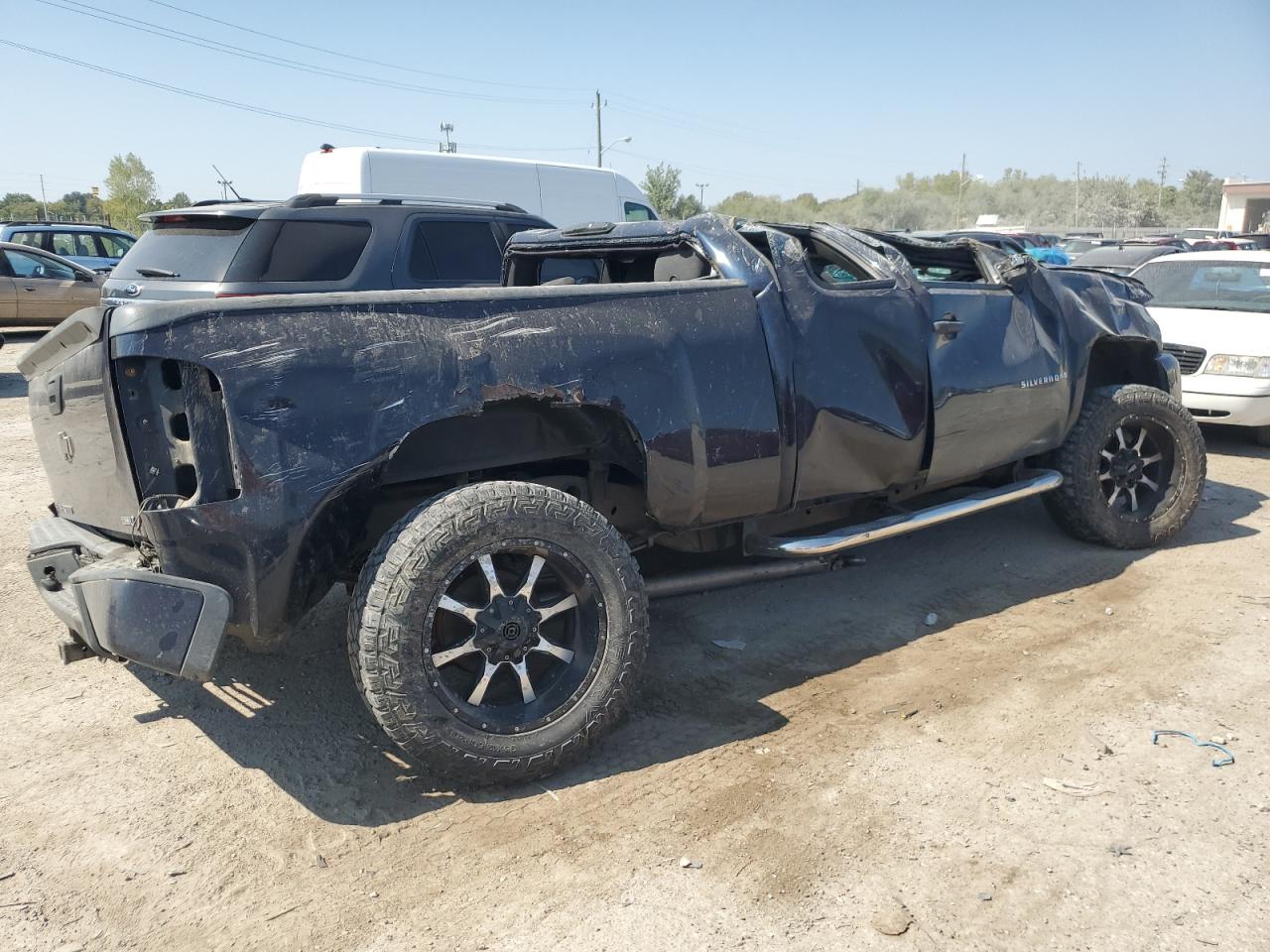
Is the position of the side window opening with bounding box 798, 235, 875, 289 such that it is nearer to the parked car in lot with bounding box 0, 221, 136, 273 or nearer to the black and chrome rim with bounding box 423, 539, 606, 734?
the black and chrome rim with bounding box 423, 539, 606, 734

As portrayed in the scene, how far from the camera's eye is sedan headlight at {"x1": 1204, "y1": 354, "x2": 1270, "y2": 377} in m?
7.55

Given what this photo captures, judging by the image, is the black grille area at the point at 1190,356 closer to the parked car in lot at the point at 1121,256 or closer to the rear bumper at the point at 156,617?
the rear bumper at the point at 156,617

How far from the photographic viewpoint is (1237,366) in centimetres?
762

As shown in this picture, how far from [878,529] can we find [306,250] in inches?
210

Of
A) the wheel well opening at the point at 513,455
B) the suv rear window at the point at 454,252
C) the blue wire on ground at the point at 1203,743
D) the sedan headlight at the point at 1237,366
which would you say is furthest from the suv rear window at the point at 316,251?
the sedan headlight at the point at 1237,366

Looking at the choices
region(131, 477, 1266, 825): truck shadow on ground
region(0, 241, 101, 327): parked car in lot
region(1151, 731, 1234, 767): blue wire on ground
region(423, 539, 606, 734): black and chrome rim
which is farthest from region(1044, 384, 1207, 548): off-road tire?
region(0, 241, 101, 327): parked car in lot

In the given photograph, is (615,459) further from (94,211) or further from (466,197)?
(94,211)

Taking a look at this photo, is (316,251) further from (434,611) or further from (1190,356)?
(1190,356)

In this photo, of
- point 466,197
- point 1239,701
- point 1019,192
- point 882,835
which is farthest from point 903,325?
point 1019,192

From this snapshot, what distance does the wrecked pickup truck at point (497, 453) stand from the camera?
289 centimetres

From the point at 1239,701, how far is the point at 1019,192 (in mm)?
108082

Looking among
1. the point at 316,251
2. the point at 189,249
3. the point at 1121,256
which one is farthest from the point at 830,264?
the point at 1121,256

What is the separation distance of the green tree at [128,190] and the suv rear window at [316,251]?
2343 inches

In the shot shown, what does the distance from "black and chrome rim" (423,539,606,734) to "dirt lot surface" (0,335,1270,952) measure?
30 cm
